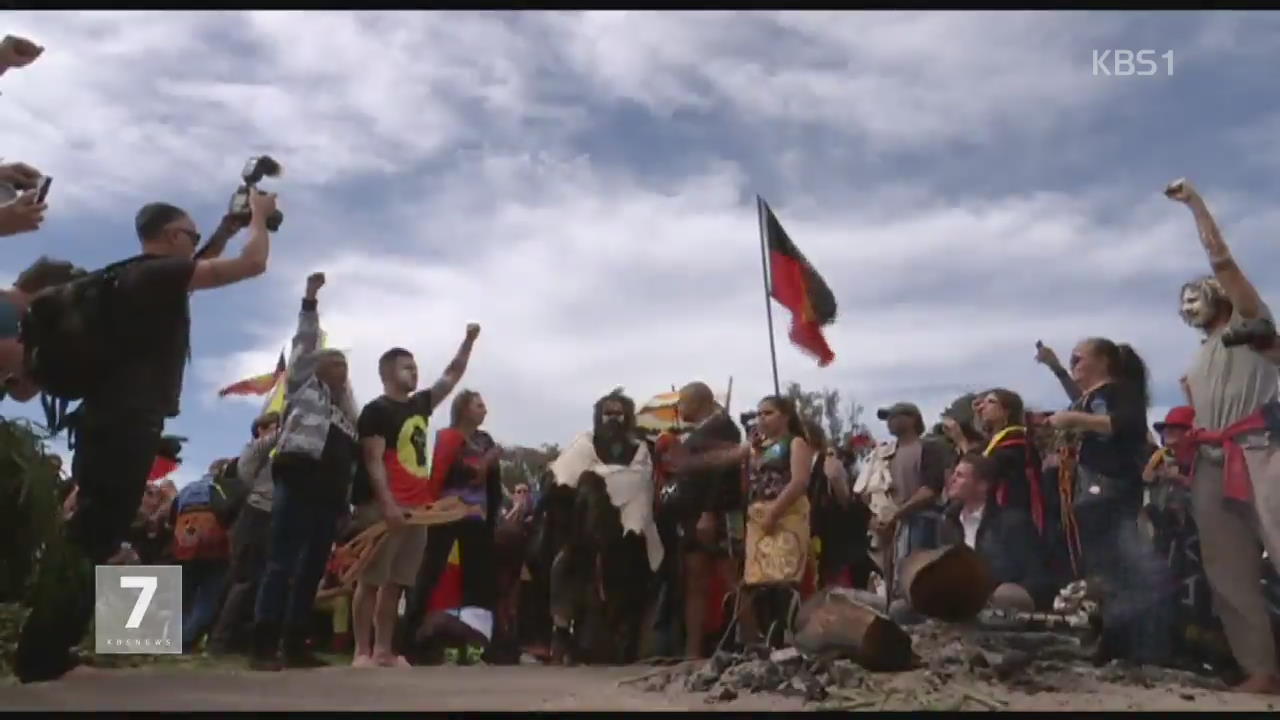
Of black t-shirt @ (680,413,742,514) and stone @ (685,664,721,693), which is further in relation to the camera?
black t-shirt @ (680,413,742,514)

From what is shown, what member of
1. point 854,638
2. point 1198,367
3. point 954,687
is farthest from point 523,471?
point 1198,367

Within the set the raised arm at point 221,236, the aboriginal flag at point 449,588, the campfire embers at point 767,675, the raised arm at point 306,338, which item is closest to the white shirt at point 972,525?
the campfire embers at point 767,675

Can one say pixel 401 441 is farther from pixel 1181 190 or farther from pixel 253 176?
pixel 1181 190

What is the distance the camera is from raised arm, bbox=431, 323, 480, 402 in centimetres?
521

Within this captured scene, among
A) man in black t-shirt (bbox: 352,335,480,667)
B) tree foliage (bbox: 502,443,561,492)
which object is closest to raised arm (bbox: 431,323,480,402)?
man in black t-shirt (bbox: 352,335,480,667)

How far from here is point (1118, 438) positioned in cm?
532

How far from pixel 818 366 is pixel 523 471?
3.59ft

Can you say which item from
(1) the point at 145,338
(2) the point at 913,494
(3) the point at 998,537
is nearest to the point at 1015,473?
(3) the point at 998,537

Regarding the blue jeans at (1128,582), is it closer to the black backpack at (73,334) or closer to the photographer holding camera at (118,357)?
the photographer holding camera at (118,357)

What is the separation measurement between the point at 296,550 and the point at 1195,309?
317 centimetres

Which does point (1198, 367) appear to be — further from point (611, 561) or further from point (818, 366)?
point (611, 561)

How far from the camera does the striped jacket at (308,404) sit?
522 cm

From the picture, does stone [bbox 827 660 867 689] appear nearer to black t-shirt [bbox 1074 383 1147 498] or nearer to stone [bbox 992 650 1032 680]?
stone [bbox 992 650 1032 680]

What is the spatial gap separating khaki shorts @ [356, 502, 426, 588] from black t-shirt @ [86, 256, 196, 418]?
0.78m
